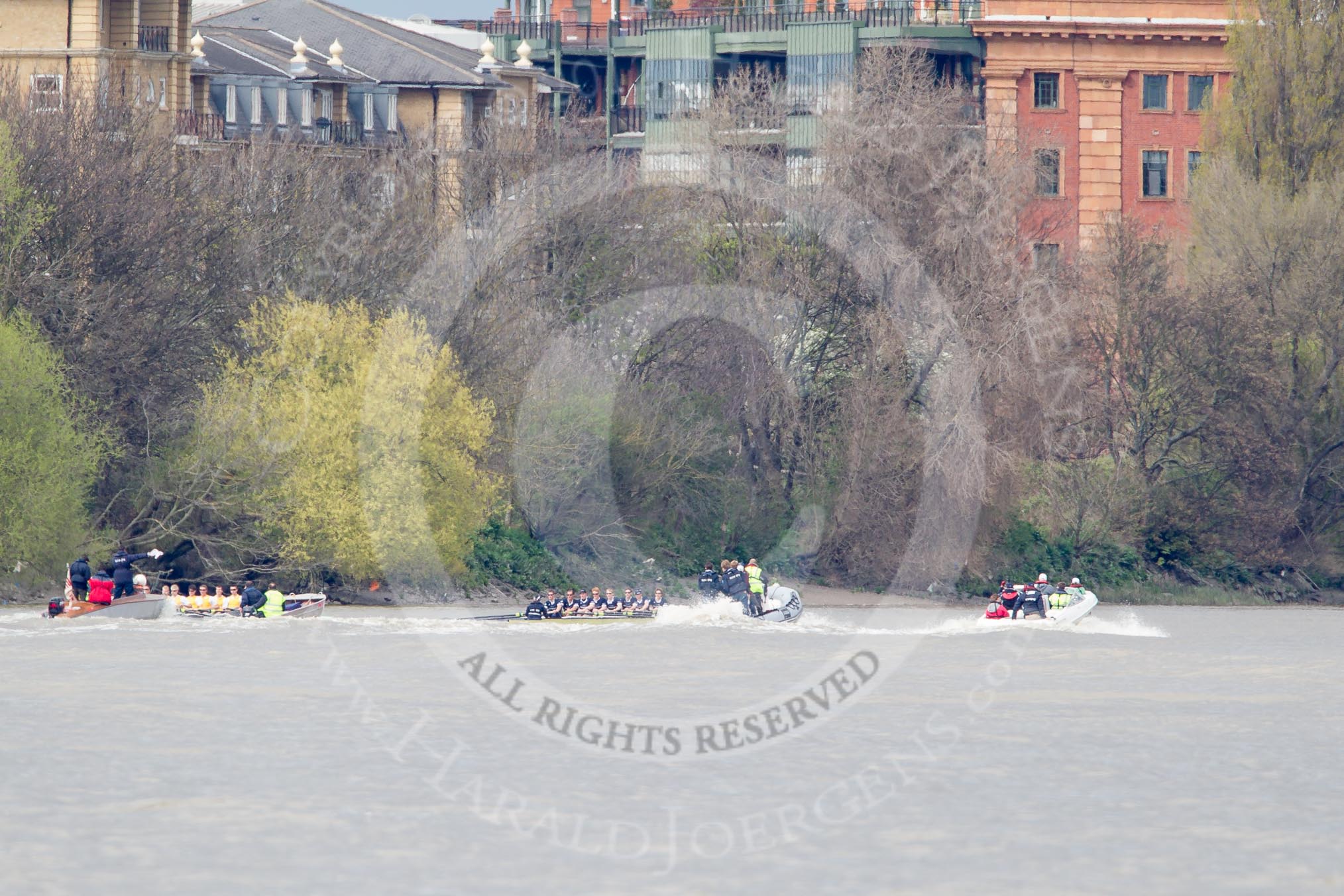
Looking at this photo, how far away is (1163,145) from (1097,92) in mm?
3830

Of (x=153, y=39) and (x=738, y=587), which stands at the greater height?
(x=153, y=39)

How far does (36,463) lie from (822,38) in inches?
1995

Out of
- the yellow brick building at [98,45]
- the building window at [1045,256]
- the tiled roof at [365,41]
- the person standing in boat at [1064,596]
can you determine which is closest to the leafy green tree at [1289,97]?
the building window at [1045,256]

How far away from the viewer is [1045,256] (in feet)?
240

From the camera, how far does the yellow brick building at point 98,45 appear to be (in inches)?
3152

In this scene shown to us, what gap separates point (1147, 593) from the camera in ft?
234

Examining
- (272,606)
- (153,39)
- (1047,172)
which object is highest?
(153,39)

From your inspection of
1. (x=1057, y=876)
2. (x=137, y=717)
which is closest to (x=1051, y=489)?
(x=137, y=717)

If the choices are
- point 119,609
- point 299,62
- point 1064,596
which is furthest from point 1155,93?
point 119,609

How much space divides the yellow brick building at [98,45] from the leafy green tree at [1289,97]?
122ft

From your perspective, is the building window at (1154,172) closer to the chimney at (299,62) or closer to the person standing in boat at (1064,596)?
the person standing in boat at (1064,596)

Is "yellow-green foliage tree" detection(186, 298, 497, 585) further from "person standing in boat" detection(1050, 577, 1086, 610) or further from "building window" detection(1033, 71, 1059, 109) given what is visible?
"building window" detection(1033, 71, 1059, 109)

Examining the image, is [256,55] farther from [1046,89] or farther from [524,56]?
[1046,89]

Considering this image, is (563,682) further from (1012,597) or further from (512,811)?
(1012,597)
